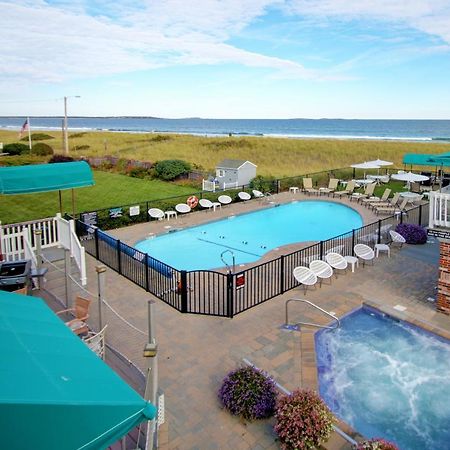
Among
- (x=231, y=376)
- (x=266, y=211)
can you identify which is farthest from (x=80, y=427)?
(x=266, y=211)

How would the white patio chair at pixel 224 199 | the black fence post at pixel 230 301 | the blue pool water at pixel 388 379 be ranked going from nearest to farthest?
the blue pool water at pixel 388 379 < the black fence post at pixel 230 301 < the white patio chair at pixel 224 199

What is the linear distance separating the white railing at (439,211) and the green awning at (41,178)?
30.9 ft

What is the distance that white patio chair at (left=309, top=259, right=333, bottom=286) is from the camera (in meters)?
10.6

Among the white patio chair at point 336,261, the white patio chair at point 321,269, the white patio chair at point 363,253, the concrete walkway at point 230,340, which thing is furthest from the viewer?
the white patio chair at point 363,253

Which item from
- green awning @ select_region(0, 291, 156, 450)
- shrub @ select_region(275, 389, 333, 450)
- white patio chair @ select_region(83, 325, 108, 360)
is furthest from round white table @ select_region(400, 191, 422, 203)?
green awning @ select_region(0, 291, 156, 450)

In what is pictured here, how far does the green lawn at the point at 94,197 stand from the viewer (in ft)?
58.1

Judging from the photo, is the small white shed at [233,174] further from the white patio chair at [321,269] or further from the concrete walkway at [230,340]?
the white patio chair at [321,269]

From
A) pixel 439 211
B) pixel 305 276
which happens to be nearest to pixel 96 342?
pixel 305 276

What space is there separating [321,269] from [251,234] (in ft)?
23.3

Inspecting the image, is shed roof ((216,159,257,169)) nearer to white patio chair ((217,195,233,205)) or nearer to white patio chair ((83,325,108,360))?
white patio chair ((217,195,233,205))

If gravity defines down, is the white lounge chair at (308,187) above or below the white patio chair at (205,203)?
above

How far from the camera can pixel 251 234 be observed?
17.7 m

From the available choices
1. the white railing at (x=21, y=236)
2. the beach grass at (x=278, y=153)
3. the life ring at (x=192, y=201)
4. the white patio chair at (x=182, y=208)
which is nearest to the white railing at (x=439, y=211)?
the white railing at (x=21, y=236)

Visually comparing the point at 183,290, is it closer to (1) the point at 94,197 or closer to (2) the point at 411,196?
(1) the point at 94,197
